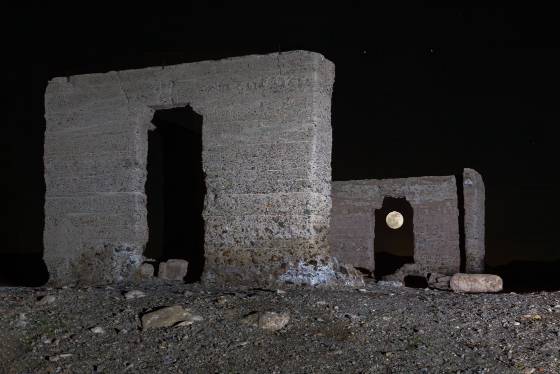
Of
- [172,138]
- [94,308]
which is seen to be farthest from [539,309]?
[172,138]

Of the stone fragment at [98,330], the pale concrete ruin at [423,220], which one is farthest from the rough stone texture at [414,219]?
the stone fragment at [98,330]

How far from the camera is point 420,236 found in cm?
1555

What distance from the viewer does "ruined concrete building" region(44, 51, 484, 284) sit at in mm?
8477

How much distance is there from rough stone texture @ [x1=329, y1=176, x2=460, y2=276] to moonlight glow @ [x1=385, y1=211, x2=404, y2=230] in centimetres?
526

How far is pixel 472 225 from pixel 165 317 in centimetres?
1034

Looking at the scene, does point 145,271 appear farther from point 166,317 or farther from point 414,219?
point 414,219

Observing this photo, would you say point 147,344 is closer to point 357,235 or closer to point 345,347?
point 345,347

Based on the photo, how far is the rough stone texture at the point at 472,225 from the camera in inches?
593

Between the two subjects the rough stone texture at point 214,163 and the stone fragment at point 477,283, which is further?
the stone fragment at point 477,283

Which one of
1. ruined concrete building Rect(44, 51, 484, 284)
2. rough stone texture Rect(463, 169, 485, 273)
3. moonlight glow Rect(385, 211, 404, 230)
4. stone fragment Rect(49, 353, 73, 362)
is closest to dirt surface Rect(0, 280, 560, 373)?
stone fragment Rect(49, 353, 73, 362)

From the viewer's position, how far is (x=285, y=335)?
5.96 m

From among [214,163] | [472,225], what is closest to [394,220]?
[472,225]

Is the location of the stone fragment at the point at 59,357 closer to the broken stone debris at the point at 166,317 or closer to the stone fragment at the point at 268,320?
the broken stone debris at the point at 166,317

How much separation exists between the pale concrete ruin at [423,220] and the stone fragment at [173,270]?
691 centimetres
